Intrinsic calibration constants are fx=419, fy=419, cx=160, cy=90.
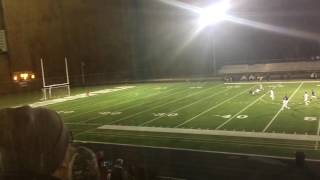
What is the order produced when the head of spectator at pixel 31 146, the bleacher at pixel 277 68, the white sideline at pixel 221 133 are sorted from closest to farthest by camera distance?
the head of spectator at pixel 31 146 < the white sideline at pixel 221 133 < the bleacher at pixel 277 68

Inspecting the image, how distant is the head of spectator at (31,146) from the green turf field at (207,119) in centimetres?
1026

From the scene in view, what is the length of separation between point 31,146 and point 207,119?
590 inches

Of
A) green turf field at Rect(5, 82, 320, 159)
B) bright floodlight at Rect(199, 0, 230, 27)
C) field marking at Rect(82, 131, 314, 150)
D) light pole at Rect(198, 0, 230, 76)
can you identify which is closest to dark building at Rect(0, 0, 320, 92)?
light pole at Rect(198, 0, 230, 76)

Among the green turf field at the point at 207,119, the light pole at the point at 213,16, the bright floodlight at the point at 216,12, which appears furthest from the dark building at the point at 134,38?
the green turf field at the point at 207,119

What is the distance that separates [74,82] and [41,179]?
3460cm

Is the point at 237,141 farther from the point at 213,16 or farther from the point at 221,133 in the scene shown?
the point at 213,16

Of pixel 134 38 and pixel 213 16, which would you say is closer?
pixel 213 16

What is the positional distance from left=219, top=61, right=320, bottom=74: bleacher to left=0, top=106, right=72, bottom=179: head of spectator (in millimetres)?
29258

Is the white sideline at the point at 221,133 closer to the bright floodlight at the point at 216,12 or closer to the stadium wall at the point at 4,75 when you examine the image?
the stadium wall at the point at 4,75

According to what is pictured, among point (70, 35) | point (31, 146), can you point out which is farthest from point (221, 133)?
point (70, 35)

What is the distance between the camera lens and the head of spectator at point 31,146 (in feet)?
4.34

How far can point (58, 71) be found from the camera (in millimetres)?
34562

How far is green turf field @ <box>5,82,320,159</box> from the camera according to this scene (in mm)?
12297

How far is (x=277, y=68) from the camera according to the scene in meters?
30.5
